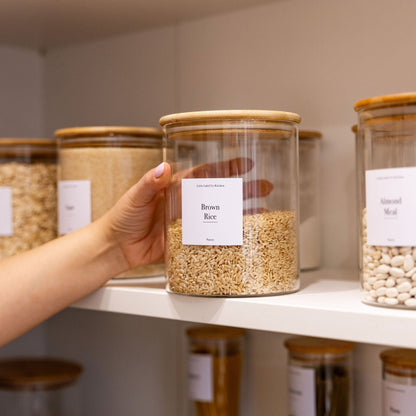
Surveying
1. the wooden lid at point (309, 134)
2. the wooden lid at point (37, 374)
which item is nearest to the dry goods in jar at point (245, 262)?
the wooden lid at point (309, 134)

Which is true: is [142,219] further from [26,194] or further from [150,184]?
[26,194]

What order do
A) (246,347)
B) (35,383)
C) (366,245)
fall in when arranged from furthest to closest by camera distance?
(35,383) → (246,347) → (366,245)

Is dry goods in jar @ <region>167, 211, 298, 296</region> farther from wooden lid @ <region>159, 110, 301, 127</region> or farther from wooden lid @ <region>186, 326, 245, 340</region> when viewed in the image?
wooden lid @ <region>186, 326, 245, 340</region>

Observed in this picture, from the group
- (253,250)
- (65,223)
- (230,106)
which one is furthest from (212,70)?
(253,250)

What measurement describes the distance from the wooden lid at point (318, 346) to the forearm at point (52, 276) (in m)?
0.30

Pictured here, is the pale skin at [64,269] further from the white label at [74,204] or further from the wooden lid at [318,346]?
the wooden lid at [318,346]

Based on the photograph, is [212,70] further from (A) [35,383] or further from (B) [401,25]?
(A) [35,383]

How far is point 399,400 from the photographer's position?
2.73ft

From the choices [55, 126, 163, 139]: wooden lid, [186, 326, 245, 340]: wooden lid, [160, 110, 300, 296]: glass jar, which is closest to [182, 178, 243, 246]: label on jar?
[160, 110, 300, 296]: glass jar

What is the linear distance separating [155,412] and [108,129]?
618 millimetres

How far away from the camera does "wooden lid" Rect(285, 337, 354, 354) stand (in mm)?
955

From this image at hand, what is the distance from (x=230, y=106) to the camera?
117 cm

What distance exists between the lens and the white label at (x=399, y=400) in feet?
2.70

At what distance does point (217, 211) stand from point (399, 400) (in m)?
0.35
